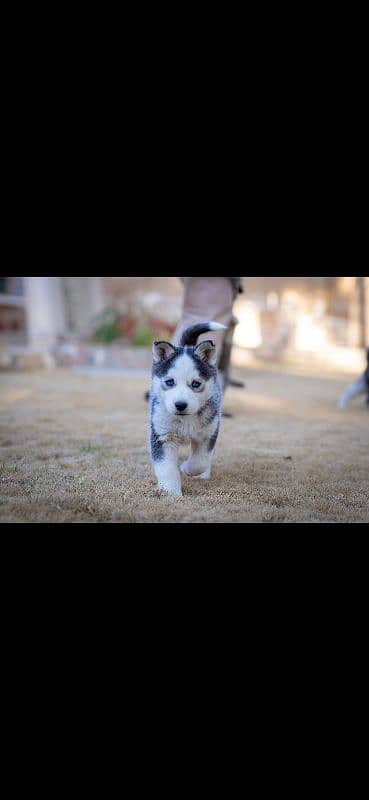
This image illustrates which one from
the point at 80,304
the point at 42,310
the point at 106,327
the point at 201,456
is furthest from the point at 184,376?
the point at 80,304

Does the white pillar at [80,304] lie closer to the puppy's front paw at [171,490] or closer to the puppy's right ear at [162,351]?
the puppy's right ear at [162,351]

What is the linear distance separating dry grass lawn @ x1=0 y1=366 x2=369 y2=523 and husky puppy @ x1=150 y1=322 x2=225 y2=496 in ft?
0.45

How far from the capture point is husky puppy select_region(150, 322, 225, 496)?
2.41 metres

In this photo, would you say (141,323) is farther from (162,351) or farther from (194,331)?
(162,351)

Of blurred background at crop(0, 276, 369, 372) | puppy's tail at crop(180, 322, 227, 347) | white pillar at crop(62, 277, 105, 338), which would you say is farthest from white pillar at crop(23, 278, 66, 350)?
puppy's tail at crop(180, 322, 227, 347)

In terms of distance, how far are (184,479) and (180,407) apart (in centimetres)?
66

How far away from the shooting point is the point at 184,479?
9.34 feet

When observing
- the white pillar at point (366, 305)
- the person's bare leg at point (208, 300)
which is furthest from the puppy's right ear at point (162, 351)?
the white pillar at point (366, 305)

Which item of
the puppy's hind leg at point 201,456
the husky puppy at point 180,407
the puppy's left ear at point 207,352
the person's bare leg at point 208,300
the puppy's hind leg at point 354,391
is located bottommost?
the puppy's hind leg at point 354,391

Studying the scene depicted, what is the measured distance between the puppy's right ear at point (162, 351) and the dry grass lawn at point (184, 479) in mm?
613

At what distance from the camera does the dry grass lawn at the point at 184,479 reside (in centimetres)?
218

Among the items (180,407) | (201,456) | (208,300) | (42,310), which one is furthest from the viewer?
(42,310)
